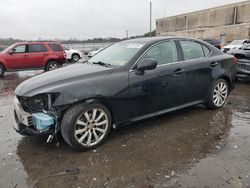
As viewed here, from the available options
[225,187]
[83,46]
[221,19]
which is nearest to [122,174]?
[225,187]

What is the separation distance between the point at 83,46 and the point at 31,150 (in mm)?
35341

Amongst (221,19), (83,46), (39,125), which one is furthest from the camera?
(221,19)

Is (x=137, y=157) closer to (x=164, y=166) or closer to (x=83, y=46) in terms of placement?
(x=164, y=166)

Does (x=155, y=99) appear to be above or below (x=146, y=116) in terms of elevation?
A: above

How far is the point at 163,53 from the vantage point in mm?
4754

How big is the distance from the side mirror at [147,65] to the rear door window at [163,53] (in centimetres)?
21

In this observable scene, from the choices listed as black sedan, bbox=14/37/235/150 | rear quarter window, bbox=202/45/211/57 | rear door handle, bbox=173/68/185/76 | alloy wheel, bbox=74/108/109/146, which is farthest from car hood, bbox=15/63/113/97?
rear quarter window, bbox=202/45/211/57

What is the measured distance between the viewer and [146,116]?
4465 mm

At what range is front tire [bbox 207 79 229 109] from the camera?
18.0ft

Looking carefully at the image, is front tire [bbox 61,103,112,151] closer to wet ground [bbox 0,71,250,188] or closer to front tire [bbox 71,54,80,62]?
wet ground [bbox 0,71,250,188]

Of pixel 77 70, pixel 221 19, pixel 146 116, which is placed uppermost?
pixel 221 19

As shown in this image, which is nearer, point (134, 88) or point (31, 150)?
point (31, 150)

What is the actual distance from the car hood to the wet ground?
0.93 metres

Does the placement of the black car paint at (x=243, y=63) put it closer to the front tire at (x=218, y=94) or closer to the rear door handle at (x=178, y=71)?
the front tire at (x=218, y=94)
